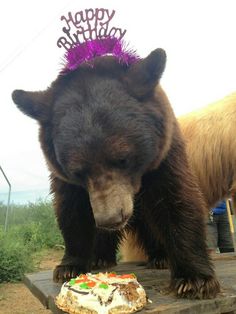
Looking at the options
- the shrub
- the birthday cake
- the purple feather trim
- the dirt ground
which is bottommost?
the dirt ground

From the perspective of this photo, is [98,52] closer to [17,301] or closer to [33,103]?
[33,103]

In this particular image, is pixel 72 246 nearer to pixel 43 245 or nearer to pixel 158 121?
pixel 158 121

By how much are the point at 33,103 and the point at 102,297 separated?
109 centimetres

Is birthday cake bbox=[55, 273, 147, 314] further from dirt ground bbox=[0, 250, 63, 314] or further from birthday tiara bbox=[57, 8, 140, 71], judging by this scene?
dirt ground bbox=[0, 250, 63, 314]

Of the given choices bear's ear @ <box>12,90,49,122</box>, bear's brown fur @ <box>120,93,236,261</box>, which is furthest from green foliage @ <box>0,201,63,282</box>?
bear's ear @ <box>12,90,49,122</box>

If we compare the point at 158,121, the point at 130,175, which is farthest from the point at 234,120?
the point at 130,175

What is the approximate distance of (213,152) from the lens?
3.84 meters

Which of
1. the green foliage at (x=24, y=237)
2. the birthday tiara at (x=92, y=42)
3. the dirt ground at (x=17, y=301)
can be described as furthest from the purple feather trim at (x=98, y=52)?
the green foliage at (x=24, y=237)

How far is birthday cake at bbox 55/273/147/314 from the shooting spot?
2.25 m

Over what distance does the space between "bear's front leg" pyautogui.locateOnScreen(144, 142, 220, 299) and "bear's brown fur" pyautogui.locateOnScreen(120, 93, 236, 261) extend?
1.14 m

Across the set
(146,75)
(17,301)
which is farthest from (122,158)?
(17,301)

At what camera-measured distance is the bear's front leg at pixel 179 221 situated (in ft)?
8.32

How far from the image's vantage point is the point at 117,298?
7.46ft

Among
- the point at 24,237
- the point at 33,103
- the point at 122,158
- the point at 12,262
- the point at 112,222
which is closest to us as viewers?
the point at 112,222
